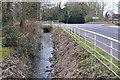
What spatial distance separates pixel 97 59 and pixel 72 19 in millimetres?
Answer: 39750

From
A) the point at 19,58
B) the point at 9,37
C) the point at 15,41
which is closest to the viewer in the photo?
the point at 19,58

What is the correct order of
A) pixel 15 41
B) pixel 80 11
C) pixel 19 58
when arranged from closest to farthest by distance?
pixel 19 58 < pixel 15 41 < pixel 80 11

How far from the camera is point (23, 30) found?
1368 cm

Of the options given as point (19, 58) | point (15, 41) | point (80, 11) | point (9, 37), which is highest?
point (80, 11)

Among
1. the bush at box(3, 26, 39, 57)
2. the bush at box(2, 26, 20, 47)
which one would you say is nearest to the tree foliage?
the bush at box(3, 26, 39, 57)

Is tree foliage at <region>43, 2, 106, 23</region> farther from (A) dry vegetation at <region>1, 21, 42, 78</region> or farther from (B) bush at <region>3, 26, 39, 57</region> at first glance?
(B) bush at <region>3, 26, 39, 57</region>

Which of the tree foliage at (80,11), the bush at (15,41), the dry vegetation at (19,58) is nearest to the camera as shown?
the dry vegetation at (19,58)

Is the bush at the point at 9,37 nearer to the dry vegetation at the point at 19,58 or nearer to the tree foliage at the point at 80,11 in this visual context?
the dry vegetation at the point at 19,58

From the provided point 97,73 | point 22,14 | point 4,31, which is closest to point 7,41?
point 4,31

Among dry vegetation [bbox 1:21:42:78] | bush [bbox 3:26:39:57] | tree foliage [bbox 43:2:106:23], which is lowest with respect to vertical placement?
dry vegetation [bbox 1:21:42:78]

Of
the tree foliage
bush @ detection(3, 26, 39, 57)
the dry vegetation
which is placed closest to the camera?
the dry vegetation

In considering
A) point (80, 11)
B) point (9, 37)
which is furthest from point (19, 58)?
point (80, 11)

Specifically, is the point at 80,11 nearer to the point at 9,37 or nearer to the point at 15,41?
the point at 15,41

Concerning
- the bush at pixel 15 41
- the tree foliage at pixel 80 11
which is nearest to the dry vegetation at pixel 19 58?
the bush at pixel 15 41
